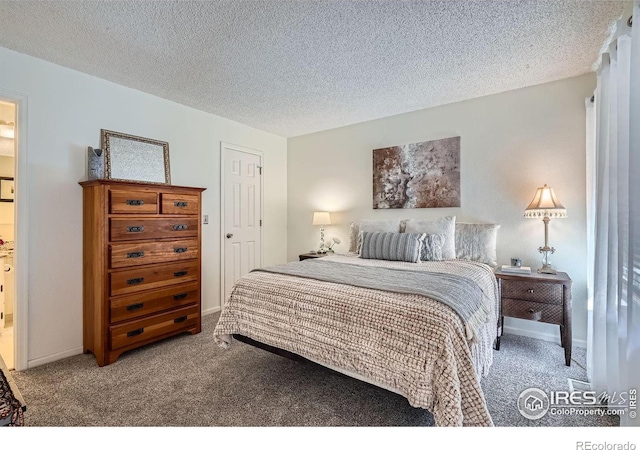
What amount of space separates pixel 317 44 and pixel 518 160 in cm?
222

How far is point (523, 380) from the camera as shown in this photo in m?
2.05

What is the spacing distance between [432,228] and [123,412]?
282 centimetres

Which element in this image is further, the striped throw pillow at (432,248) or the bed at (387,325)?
the striped throw pillow at (432,248)

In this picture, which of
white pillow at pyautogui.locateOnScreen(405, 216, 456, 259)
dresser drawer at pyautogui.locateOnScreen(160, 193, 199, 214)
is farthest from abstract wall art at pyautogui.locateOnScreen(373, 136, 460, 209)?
dresser drawer at pyautogui.locateOnScreen(160, 193, 199, 214)

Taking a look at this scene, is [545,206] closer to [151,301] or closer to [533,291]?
[533,291]

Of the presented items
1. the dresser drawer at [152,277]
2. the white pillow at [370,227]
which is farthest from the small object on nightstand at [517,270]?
the dresser drawer at [152,277]

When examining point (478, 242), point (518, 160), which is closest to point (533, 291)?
point (478, 242)

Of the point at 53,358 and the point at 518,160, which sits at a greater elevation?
the point at 518,160

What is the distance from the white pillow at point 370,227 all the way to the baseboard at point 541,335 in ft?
4.80

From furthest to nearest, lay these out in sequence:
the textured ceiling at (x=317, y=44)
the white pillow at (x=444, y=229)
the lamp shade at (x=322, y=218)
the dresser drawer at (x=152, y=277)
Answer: the lamp shade at (x=322, y=218), the white pillow at (x=444, y=229), the dresser drawer at (x=152, y=277), the textured ceiling at (x=317, y=44)

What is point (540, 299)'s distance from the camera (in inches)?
93.0

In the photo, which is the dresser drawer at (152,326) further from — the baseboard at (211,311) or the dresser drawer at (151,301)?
the baseboard at (211,311)

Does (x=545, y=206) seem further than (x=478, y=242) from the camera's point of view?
No

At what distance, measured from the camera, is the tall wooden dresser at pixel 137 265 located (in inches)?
91.6
